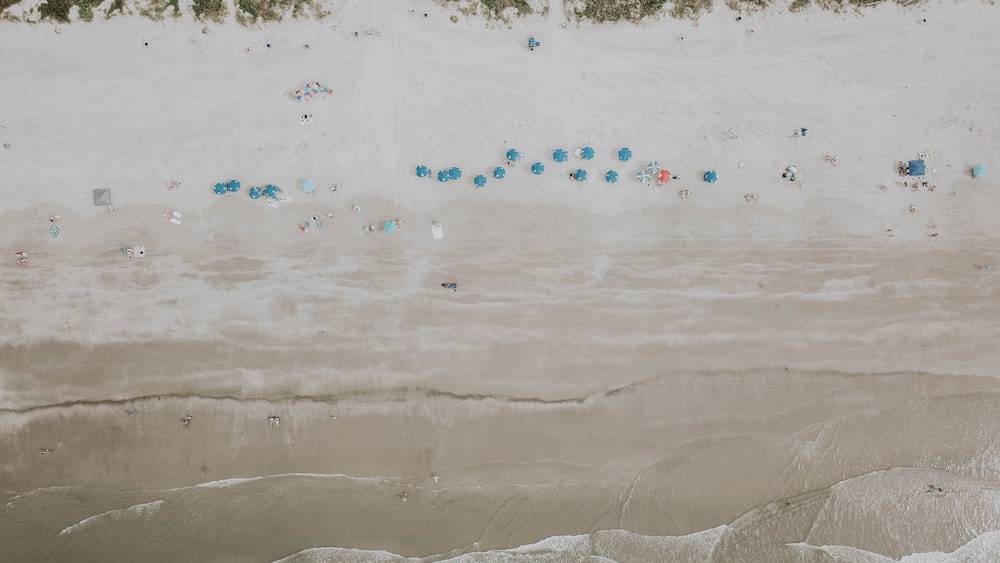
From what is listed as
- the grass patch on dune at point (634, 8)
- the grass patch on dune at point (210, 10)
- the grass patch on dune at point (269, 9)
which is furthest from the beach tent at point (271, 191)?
the grass patch on dune at point (634, 8)

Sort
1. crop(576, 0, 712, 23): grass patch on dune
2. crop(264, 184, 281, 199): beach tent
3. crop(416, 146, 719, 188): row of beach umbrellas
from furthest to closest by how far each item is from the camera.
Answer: crop(576, 0, 712, 23): grass patch on dune
crop(416, 146, 719, 188): row of beach umbrellas
crop(264, 184, 281, 199): beach tent

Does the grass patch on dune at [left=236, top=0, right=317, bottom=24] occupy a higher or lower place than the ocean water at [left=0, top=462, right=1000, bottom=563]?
higher

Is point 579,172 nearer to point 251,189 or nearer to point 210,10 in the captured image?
point 251,189

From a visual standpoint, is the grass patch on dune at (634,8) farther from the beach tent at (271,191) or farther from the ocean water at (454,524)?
the ocean water at (454,524)

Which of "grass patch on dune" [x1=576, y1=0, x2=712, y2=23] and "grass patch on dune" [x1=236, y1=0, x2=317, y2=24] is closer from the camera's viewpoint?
"grass patch on dune" [x1=236, y1=0, x2=317, y2=24]

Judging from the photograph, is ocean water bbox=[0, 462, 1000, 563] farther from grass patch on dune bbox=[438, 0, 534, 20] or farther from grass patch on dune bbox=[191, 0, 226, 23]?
grass patch on dune bbox=[438, 0, 534, 20]

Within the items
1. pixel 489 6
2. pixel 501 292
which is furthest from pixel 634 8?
pixel 501 292

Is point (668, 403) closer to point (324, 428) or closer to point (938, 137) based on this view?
point (324, 428)

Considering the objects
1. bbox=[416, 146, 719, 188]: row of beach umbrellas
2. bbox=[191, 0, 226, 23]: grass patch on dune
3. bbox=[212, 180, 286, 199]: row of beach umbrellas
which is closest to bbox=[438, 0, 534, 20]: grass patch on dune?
bbox=[416, 146, 719, 188]: row of beach umbrellas
